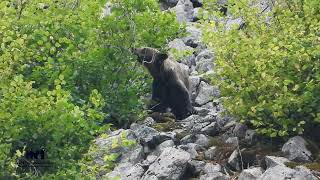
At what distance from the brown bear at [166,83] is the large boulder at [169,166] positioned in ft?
17.4

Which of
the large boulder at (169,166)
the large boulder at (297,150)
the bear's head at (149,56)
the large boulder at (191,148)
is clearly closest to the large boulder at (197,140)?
the large boulder at (191,148)

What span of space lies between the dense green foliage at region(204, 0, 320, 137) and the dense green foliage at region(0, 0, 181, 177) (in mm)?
2847

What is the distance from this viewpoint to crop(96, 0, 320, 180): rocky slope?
466 inches

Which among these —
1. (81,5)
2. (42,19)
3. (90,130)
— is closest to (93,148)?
(90,130)

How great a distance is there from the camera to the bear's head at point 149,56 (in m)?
18.0

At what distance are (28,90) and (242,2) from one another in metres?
6.19

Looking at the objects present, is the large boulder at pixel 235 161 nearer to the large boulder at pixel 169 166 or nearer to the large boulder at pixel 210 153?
the large boulder at pixel 210 153

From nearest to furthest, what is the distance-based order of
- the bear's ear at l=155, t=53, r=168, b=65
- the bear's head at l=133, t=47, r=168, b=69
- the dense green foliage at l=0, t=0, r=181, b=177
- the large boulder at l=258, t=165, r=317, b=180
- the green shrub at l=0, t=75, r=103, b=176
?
the green shrub at l=0, t=75, r=103, b=176
the dense green foliage at l=0, t=0, r=181, b=177
the large boulder at l=258, t=165, r=317, b=180
the bear's head at l=133, t=47, r=168, b=69
the bear's ear at l=155, t=53, r=168, b=65

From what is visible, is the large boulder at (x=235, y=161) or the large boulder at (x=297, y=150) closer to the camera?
the large boulder at (x=297, y=150)

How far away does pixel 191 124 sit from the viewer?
1603 cm

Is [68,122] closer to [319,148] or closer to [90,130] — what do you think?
[90,130]

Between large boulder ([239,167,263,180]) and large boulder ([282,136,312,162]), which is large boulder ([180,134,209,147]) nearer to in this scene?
large boulder ([282,136,312,162])

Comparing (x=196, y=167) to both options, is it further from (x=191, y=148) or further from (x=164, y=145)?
(x=164, y=145)

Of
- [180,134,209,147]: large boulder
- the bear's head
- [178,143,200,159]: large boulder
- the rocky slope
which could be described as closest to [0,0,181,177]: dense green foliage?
the bear's head
